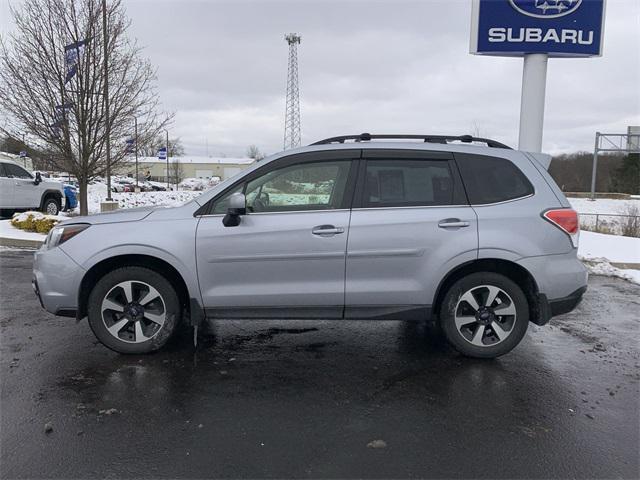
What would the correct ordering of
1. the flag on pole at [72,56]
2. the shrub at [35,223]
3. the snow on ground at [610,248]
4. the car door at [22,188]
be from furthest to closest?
the car door at [22,188] < the shrub at [35,223] < the flag on pole at [72,56] < the snow on ground at [610,248]

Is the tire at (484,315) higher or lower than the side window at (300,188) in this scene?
lower

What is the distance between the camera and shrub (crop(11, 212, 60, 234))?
1225 centimetres

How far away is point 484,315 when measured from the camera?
434 cm

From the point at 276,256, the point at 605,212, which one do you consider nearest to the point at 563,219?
the point at 276,256

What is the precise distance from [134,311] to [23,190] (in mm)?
13475

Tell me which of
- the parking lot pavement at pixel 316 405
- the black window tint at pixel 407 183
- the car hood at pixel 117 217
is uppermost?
the black window tint at pixel 407 183

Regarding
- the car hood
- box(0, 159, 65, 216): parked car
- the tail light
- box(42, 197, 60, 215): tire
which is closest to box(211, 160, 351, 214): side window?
the car hood

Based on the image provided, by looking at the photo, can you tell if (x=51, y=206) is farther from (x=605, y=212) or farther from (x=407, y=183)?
(x=605, y=212)

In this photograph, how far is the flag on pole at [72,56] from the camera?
11.6m

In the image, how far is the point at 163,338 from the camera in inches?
171

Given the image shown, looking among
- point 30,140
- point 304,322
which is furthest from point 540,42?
point 30,140

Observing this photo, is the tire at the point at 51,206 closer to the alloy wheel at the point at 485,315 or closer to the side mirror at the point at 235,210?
the side mirror at the point at 235,210

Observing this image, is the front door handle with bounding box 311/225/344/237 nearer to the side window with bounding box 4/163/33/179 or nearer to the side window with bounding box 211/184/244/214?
the side window with bounding box 211/184/244/214

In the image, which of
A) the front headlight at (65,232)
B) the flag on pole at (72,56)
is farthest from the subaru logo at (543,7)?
the flag on pole at (72,56)
